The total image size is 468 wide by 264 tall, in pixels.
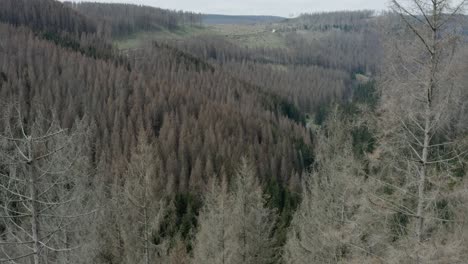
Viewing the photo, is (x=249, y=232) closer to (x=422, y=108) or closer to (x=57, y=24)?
(x=422, y=108)

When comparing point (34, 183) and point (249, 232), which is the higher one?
point (34, 183)

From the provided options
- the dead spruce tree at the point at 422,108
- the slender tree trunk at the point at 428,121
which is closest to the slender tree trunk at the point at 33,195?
the dead spruce tree at the point at 422,108

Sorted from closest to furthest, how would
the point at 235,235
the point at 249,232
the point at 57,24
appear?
1. the point at 235,235
2. the point at 249,232
3. the point at 57,24

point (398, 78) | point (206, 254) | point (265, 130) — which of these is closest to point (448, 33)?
point (398, 78)

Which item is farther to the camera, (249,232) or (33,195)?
(249,232)

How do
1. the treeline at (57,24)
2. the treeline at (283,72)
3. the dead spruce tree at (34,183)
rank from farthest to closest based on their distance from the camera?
1. the treeline at (283,72)
2. the treeline at (57,24)
3. the dead spruce tree at (34,183)

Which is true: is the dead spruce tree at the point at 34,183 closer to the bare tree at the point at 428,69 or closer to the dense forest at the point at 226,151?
the dense forest at the point at 226,151

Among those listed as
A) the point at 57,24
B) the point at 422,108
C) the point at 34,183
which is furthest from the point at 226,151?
the point at 57,24

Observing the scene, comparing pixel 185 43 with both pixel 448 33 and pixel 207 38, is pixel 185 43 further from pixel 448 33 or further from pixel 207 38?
pixel 448 33
